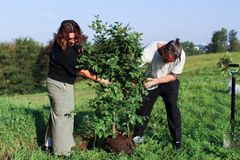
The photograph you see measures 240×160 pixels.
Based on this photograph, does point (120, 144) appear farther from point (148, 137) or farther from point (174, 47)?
point (174, 47)

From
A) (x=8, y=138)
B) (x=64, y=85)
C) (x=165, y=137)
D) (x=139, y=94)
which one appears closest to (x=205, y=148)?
(x=165, y=137)

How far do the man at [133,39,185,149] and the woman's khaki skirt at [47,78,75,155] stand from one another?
1136 millimetres

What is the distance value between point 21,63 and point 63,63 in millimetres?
44387

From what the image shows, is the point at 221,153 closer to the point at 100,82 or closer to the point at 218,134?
the point at 218,134

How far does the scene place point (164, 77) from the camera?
659 cm

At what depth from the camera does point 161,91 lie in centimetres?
684

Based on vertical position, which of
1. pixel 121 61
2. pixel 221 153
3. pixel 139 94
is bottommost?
pixel 221 153

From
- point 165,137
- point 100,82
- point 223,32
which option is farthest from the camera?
point 223,32

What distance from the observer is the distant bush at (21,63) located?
47.8 metres

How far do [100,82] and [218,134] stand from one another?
2.54 metres

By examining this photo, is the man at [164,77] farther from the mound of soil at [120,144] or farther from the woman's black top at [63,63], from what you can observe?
the woman's black top at [63,63]

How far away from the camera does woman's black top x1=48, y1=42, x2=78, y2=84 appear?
602 centimetres

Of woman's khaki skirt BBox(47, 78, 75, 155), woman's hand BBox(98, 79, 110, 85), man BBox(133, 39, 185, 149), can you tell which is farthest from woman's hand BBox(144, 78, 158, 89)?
woman's khaki skirt BBox(47, 78, 75, 155)

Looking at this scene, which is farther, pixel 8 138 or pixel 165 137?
pixel 165 137
